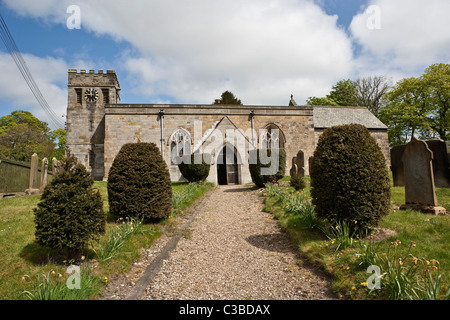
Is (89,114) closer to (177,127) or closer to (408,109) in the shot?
(177,127)

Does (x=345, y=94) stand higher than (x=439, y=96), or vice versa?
(x=345, y=94)

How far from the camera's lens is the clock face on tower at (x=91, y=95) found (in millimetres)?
24172

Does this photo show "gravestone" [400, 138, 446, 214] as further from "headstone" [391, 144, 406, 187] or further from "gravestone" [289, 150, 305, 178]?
"gravestone" [289, 150, 305, 178]

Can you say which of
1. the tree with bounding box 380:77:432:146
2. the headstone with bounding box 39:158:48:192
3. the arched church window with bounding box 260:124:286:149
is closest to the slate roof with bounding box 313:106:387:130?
the arched church window with bounding box 260:124:286:149

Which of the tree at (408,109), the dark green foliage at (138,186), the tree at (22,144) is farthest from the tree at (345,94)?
the tree at (22,144)

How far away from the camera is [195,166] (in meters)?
16.0

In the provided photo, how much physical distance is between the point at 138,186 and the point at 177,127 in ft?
50.4

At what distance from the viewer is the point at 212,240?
6.46m

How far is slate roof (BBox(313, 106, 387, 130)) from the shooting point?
25.0 m

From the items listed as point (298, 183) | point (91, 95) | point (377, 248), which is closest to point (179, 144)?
point (91, 95)

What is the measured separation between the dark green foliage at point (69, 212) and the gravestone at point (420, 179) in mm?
7720

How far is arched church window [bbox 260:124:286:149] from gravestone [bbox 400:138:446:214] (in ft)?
50.8

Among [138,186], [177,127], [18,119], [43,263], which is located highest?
[18,119]

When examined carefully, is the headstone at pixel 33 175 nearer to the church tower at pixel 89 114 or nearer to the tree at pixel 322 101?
the church tower at pixel 89 114
